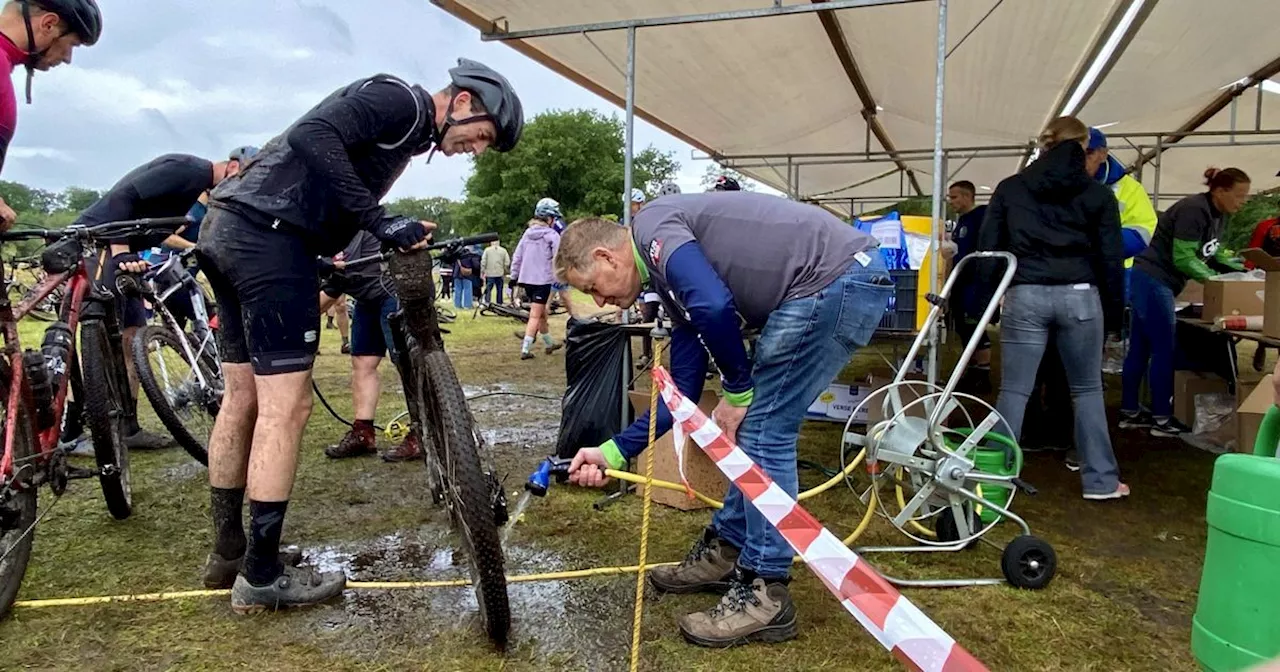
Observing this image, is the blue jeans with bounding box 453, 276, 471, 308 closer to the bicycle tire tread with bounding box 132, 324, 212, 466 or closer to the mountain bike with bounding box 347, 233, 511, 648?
the bicycle tire tread with bounding box 132, 324, 212, 466

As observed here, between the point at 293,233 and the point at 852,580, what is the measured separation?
189 cm

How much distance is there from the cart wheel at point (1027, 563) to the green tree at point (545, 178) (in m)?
45.1

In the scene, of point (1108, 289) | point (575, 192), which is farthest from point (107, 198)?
point (575, 192)

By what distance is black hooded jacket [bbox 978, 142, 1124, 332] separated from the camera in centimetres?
362

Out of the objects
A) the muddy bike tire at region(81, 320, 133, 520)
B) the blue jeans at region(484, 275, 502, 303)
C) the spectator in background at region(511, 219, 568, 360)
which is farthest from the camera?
the blue jeans at region(484, 275, 502, 303)

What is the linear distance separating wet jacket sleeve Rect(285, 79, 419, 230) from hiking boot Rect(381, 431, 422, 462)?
2.17m

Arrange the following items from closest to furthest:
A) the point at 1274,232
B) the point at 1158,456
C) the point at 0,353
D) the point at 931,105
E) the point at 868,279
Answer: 1. the point at 868,279
2. the point at 0,353
3. the point at 1158,456
4. the point at 1274,232
5. the point at 931,105

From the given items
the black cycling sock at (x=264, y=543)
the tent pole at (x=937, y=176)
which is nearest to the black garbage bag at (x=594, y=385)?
the tent pole at (x=937, y=176)

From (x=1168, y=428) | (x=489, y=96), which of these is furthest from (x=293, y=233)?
(x=1168, y=428)

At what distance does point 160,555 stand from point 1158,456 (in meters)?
5.14

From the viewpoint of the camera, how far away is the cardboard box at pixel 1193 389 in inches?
201

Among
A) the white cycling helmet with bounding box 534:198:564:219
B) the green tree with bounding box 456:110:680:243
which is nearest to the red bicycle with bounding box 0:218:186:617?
the white cycling helmet with bounding box 534:198:564:219

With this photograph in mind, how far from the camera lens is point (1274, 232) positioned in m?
5.94

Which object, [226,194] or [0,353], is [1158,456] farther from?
[0,353]
